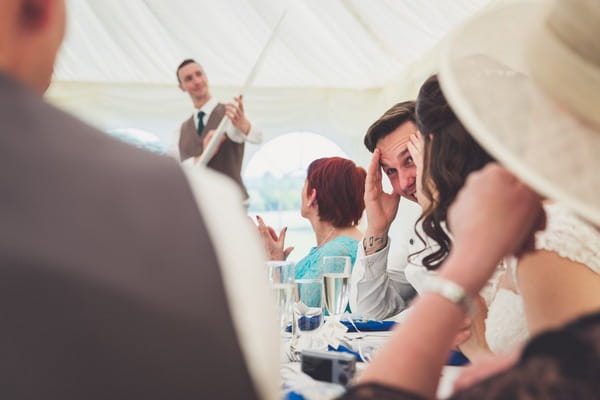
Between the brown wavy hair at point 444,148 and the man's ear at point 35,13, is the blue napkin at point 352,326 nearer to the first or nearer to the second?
the brown wavy hair at point 444,148

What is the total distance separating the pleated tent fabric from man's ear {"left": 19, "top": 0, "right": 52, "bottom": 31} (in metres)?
3.94

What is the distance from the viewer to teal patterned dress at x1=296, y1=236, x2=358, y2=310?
2.23 meters

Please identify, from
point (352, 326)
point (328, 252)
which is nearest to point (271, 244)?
point (328, 252)

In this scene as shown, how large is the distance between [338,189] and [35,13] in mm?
2074

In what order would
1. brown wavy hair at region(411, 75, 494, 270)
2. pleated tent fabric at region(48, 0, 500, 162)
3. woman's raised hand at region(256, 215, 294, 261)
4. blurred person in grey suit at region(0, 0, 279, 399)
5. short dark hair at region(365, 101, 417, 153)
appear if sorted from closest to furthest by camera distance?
blurred person in grey suit at region(0, 0, 279, 399) < brown wavy hair at region(411, 75, 494, 270) < short dark hair at region(365, 101, 417, 153) < woman's raised hand at region(256, 215, 294, 261) < pleated tent fabric at region(48, 0, 500, 162)

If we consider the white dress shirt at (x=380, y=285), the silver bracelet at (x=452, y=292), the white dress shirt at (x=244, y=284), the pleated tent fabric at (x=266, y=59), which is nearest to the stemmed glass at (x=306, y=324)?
the white dress shirt at (x=380, y=285)

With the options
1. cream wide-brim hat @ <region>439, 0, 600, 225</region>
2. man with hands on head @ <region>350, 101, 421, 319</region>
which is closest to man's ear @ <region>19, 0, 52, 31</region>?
cream wide-brim hat @ <region>439, 0, 600, 225</region>

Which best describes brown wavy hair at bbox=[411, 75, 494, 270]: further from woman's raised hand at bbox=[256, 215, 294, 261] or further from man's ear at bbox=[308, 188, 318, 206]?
man's ear at bbox=[308, 188, 318, 206]

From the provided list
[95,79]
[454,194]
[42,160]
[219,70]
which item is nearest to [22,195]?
[42,160]

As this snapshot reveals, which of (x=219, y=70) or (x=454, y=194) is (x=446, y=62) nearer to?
(x=454, y=194)

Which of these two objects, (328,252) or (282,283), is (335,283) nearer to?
(282,283)

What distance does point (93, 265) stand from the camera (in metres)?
0.31

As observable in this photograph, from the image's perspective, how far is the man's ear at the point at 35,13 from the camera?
38 cm

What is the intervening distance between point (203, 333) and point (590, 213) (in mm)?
312
